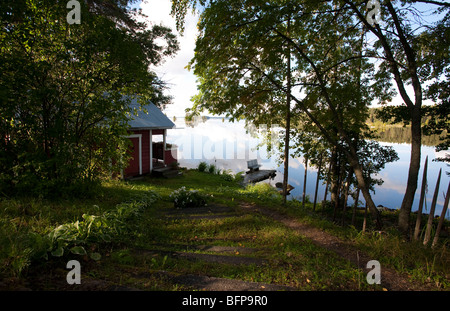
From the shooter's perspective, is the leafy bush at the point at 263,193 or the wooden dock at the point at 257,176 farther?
the wooden dock at the point at 257,176

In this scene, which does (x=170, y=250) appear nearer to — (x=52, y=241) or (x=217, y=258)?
(x=217, y=258)

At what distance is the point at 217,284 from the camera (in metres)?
2.81

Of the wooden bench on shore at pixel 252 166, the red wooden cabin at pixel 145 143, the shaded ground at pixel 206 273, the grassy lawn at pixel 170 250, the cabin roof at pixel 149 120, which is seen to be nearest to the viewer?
the shaded ground at pixel 206 273

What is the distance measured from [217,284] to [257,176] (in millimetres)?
17087

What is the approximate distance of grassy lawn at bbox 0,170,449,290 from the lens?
8.86 ft

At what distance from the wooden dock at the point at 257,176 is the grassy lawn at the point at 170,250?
Result: 12.1 metres

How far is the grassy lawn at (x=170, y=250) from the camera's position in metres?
2.70

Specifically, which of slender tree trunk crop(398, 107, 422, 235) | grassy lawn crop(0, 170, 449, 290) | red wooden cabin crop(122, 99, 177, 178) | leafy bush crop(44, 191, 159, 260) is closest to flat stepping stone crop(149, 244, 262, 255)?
grassy lawn crop(0, 170, 449, 290)

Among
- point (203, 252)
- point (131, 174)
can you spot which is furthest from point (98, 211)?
point (131, 174)

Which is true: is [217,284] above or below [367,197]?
below

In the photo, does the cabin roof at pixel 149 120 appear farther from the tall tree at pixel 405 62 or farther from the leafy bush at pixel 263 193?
the tall tree at pixel 405 62
